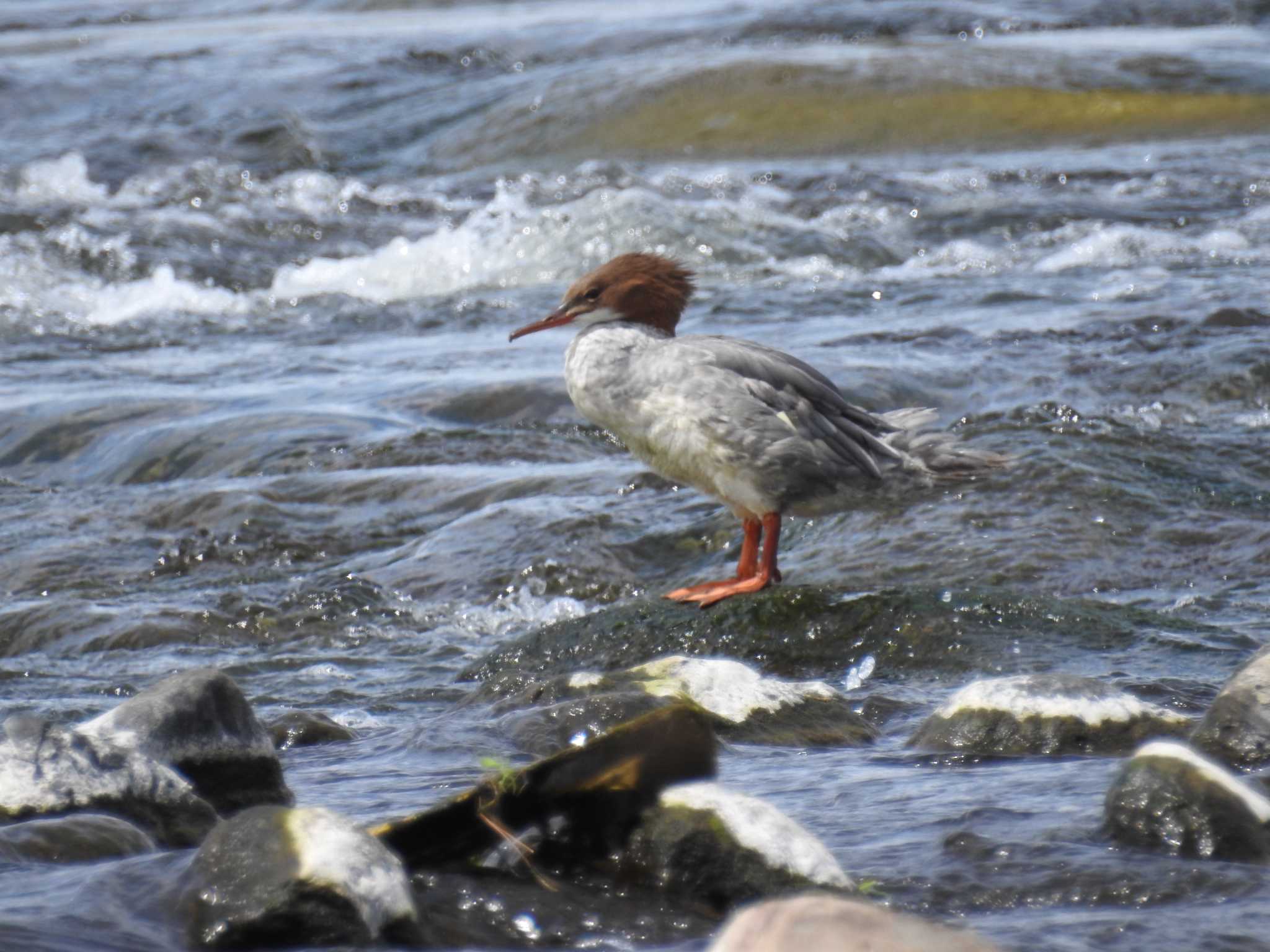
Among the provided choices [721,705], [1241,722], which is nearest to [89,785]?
[721,705]

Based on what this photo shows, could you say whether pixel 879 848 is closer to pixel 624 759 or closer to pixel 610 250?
pixel 624 759

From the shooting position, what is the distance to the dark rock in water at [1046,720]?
3.77m

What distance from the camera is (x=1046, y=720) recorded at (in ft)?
12.5

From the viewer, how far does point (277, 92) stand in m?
21.4

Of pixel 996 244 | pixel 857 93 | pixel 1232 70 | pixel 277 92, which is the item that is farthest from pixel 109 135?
pixel 1232 70

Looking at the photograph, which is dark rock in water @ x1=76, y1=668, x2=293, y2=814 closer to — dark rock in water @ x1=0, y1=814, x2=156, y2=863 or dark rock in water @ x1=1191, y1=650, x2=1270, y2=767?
dark rock in water @ x1=0, y1=814, x2=156, y2=863

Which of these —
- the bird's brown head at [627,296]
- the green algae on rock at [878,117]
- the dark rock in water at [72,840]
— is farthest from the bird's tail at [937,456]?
the green algae on rock at [878,117]

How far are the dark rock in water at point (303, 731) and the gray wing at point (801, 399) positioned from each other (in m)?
1.68

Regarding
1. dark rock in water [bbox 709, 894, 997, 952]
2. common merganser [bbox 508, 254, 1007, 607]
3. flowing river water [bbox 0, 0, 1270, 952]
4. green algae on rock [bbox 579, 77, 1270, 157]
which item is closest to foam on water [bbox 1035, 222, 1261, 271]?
flowing river water [bbox 0, 0, 1270, 952]

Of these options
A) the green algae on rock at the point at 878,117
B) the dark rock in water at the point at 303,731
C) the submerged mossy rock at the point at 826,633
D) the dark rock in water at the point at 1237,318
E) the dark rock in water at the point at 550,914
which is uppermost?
the green algae on rock at the point at 878,117

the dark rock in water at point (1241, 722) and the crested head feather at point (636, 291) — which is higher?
the crested head feather at point (636, 291)

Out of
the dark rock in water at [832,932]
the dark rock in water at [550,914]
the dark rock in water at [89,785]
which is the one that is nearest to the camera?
the dark rock in water at [832,932]

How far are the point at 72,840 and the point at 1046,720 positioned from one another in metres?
2.02

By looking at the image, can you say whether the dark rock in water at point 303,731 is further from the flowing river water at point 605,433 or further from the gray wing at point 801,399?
the gray wing at point 801,399
